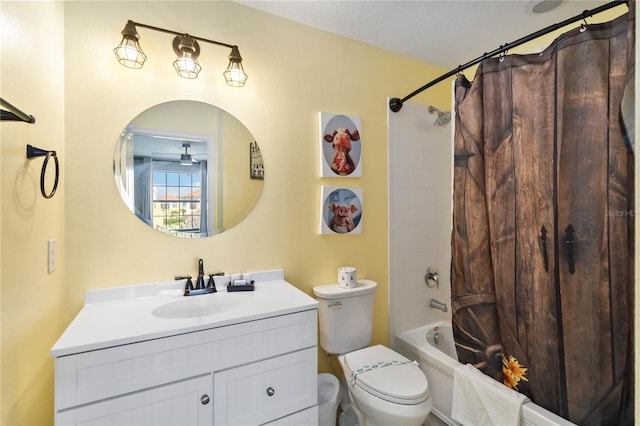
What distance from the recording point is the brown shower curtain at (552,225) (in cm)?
105

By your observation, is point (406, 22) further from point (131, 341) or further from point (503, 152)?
point (131, 341)

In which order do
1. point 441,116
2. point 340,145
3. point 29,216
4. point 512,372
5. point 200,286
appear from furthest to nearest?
1. point 441,116
2. point 340,145
3. point 200,286
4. point 512,372
5. point 29,216

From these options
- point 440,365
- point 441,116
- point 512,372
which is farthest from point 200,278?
point 441,116

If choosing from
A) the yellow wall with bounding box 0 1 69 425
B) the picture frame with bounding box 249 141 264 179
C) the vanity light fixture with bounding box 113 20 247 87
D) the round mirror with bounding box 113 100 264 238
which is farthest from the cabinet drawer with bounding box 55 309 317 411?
the vanity light fixture with bounding box 113 20 247 87

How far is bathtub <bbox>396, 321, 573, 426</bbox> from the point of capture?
4.00 ft

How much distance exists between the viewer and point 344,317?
5.72ft

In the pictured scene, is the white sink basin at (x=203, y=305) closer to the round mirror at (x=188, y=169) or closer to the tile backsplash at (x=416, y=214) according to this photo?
the round mirror at (x=188, y=169)

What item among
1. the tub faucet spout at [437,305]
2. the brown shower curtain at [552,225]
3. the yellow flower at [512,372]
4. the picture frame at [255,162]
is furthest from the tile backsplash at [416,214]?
the picture frame at [255,162]

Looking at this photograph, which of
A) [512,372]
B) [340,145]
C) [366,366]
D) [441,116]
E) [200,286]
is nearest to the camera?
[512,372]

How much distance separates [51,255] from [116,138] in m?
0.59

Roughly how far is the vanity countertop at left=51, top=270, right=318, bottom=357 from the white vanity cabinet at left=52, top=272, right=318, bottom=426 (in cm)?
Result: 1

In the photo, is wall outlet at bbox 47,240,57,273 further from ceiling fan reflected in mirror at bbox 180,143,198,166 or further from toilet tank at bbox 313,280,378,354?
toilet tank at bbox 313,280,378,354

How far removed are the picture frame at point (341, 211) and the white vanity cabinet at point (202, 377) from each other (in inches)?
28.0

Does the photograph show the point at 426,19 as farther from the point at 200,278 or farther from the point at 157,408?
the point at 157,408
